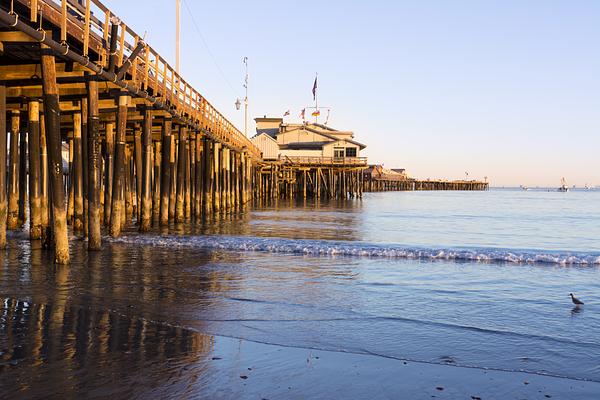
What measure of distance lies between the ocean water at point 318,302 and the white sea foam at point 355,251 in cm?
7

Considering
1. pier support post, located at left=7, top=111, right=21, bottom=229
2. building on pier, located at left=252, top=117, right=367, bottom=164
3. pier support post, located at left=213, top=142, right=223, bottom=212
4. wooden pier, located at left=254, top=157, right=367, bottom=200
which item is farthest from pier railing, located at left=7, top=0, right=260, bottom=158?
building on pier, located at left=252, top=117, right=367, bottom=164

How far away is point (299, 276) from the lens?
1098 cm

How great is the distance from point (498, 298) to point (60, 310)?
6.37 m

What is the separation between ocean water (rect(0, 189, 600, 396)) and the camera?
580 cm

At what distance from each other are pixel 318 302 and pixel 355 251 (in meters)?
7.22

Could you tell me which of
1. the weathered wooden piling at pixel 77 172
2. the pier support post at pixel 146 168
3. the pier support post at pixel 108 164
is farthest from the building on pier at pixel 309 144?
the weathered wooden piling at pixel 77 172

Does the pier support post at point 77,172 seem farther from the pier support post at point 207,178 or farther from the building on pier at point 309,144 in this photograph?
the building on pier at point 309,144

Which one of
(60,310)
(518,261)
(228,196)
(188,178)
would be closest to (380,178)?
(228,196)

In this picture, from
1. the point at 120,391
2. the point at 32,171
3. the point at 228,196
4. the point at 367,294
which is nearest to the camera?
the point at 120,391

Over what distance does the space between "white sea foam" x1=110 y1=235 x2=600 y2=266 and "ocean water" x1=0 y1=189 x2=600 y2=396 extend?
0.22ft

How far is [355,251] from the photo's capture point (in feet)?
50.9

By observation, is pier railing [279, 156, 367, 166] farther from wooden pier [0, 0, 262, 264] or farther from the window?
wooden pier [0, 0, 262, 264]

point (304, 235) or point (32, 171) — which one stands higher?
point (32, 171)

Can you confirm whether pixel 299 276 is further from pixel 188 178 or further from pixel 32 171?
pixel 188 178
